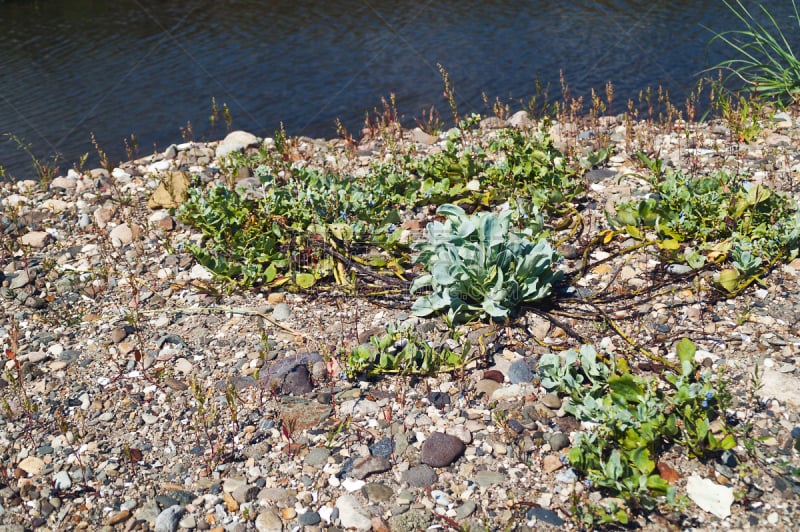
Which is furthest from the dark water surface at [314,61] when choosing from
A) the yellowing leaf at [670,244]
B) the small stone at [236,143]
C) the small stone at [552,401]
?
the small stone at [552,401]

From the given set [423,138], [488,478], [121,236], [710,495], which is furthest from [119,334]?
[423,138]

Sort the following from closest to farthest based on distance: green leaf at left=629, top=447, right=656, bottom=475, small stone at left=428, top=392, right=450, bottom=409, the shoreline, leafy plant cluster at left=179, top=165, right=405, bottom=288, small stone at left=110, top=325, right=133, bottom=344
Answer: green leaf at left=629, top=447, right=656, bottom=475, the shoreline, small stone at left=428, top=392, right=450, bottom=409, small stone at left=110, top=325, right=133, bottom=344, leafy plant cluster at left=179, top=165, right=405, bottom=288

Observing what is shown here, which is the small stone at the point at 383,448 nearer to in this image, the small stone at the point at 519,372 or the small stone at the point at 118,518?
the small stone at the point at 519,372

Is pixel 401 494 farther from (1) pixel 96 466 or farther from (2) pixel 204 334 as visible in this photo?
(2) pixel 204 334

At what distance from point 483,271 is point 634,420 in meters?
1.25

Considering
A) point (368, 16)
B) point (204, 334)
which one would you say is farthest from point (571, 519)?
point (368, 16)

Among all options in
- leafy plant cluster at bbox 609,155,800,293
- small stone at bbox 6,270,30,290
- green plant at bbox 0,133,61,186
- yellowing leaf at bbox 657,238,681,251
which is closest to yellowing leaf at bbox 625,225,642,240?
leafy plant cluster at bbox 609,155,800,293

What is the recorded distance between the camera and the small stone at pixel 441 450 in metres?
3.56

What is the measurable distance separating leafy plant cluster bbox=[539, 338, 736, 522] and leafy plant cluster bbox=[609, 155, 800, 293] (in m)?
0.92

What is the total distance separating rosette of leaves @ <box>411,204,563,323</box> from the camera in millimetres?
4352

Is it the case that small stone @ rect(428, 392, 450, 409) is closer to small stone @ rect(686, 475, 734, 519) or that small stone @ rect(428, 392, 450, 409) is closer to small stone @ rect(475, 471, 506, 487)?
small stone @ rect(475, 471, 506, 487)

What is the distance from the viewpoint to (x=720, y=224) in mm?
4770

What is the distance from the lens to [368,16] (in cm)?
1375

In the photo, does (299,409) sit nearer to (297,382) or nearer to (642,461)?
(297,382)
